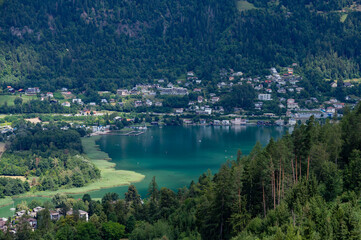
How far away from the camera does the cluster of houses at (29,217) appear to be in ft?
99.5

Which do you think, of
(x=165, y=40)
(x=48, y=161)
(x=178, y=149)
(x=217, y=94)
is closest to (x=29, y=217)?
(x=48, y=161)

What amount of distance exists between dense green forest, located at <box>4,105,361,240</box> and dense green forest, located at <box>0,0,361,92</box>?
2150 inches

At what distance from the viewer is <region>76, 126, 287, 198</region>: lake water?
44.1 m

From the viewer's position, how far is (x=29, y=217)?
31594 millimetres

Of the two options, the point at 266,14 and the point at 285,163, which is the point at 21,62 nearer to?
the point at 266,14

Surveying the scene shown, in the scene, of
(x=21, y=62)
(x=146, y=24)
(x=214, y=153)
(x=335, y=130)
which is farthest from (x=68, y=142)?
(x=146, y=24)

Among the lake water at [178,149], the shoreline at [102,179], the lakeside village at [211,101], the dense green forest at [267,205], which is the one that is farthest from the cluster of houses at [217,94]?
the dense green forest at [267,205]

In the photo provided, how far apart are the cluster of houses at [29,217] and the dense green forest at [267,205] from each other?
2.02ft

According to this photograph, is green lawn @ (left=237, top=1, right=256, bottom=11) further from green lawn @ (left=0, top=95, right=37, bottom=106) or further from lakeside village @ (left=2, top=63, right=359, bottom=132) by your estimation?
green lawn @ (left=0, top=95, right=37, bottom=106)

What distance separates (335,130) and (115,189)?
17.9 meters

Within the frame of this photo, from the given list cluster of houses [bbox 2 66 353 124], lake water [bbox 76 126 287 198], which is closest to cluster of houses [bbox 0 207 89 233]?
lake water [bbox 76 126 287 198]

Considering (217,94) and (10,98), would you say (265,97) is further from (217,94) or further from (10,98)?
(10,98)

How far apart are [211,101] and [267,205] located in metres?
58.8

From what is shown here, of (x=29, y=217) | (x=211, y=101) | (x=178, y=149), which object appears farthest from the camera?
(x=211, y=101)
